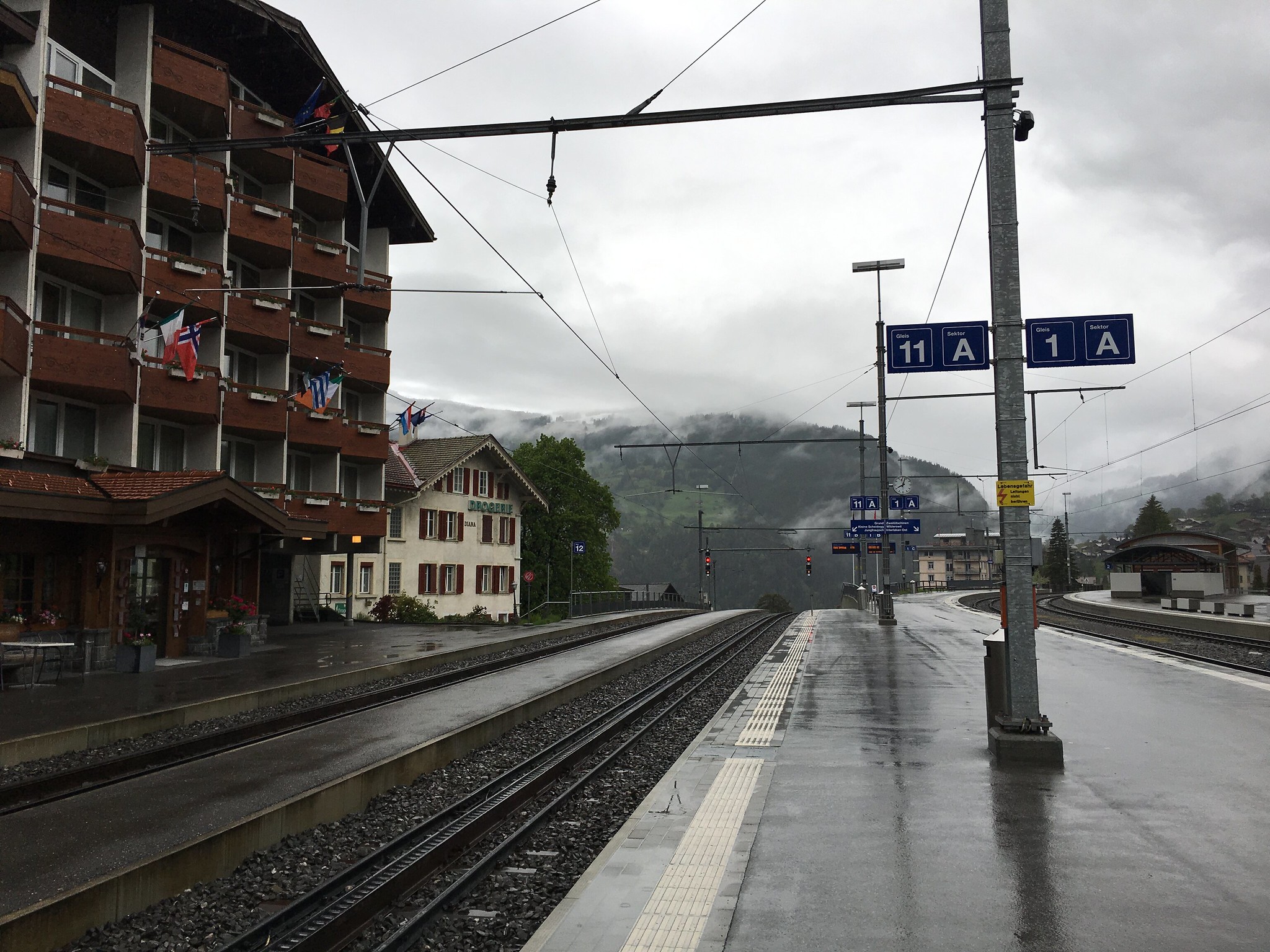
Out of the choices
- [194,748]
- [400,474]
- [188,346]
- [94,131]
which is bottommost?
[194,748]

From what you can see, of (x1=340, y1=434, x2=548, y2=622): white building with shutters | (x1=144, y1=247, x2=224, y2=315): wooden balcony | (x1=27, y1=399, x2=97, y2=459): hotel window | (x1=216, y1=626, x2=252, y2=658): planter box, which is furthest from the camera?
(x1=340, y1=434, x2=548, y2=622): white building with shutters

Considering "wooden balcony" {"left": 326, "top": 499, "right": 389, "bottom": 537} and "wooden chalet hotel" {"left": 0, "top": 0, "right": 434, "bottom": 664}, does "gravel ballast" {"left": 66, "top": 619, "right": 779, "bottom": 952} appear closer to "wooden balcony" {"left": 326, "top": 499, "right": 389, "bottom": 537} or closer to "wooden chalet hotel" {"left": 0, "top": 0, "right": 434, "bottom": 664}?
"wooden chalet hotel" {"left": 0, "top": 0, "right": 434, "bottom": 664}

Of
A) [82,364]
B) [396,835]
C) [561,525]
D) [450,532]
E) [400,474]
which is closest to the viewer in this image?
[396,835]

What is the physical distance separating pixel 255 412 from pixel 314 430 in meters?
3.12

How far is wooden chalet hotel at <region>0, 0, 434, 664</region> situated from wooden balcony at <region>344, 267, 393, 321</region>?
121mm

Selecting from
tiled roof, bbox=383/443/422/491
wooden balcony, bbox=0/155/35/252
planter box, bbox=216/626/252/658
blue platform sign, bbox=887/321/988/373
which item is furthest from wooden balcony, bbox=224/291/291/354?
blue platform sign, bbox=887/321/988/373

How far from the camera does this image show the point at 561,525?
2697 inches

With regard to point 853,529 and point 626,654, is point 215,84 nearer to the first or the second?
point 626,654

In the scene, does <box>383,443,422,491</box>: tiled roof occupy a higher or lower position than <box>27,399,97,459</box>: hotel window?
higher

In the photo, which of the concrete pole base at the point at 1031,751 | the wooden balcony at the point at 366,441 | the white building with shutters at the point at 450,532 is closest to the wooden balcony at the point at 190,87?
the wooden balcony at the point at 366,441

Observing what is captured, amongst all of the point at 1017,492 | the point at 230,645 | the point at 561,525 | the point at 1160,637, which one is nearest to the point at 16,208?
the point at 230,645

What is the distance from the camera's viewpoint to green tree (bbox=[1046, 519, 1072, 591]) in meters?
105

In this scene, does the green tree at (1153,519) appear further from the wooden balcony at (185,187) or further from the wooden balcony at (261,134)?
the wooden balcony at (185,187)

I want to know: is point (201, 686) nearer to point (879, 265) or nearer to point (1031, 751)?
point (1031, 751)
